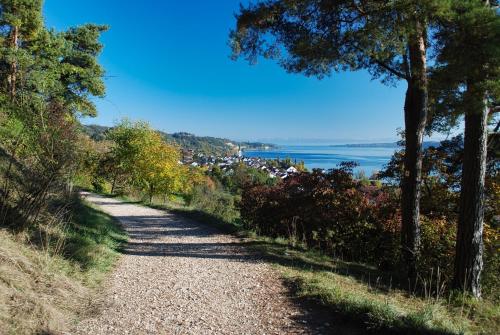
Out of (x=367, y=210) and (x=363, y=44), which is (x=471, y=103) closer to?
(x=363, y=44)

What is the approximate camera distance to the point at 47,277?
4.28 metres

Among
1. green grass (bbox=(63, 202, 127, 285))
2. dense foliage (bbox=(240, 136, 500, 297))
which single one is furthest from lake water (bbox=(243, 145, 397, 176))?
green grass (bbox=(63, 202, 127, 285))

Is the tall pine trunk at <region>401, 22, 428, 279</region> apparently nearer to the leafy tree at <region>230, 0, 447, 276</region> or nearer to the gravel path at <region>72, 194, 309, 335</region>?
the leafy tree at <region>230, 0, 447, 276</region>

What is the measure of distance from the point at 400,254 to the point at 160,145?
1660 cm

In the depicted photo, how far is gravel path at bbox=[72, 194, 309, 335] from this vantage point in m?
3.94

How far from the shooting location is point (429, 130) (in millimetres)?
9188

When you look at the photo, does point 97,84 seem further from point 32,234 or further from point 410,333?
point 410,333

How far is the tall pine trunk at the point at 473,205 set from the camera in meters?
5.89

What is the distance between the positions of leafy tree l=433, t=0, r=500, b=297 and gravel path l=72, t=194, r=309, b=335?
130 inches

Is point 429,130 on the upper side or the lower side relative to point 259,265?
upper

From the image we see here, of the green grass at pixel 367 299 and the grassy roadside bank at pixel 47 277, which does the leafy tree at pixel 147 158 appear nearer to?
the green grass at pixel 367 299

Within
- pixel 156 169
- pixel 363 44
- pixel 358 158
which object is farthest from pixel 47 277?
pixel 358 158

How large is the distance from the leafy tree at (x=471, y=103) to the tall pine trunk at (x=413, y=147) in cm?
34

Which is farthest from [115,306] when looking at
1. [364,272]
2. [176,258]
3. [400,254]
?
[400,254]
